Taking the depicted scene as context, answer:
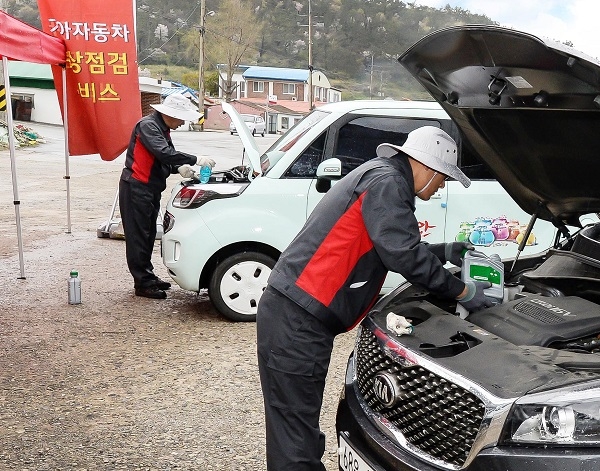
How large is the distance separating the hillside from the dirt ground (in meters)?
19.8

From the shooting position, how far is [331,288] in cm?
321

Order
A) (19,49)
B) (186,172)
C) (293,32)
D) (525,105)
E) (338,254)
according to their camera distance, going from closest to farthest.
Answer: (338,254) < (525,105) < (186,172) < (19,49) < (293,32)

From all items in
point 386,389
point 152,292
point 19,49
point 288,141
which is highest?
point 19,49

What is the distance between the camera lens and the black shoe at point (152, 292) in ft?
25.3

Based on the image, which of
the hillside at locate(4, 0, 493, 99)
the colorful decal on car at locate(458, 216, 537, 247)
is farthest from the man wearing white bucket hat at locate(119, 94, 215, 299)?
the hillside at locate(4, 0, 493, 99)

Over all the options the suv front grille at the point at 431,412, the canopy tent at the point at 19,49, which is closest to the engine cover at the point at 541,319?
the suv front grille at the point at 431,412

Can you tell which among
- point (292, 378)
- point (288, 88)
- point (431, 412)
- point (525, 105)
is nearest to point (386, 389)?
point (431, 412)

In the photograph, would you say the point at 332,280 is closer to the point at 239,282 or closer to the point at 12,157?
the point at 239,282

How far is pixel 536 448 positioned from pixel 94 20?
8.69 m

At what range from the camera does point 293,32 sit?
76.0 metres

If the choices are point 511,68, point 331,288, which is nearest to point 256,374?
point 331,288

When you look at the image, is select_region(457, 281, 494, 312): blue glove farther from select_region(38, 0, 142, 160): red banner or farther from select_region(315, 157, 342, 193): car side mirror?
select_region(38, 0, 142, 160): red banner

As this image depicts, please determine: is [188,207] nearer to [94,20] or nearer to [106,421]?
[106,421]

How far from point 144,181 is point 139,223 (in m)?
0.41
